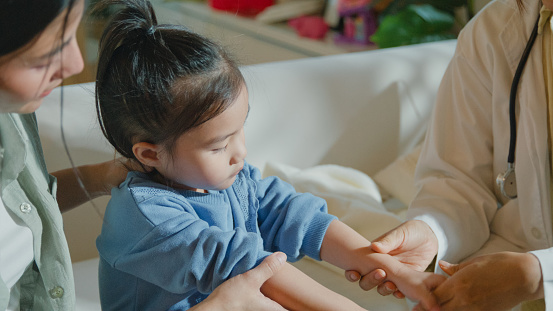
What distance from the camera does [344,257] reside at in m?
1.00

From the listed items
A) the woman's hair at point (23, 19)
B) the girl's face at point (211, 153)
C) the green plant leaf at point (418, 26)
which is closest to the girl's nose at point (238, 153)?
the girl's face at point (211, 153)

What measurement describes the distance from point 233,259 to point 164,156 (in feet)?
0.58

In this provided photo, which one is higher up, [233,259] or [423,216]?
[233,259]

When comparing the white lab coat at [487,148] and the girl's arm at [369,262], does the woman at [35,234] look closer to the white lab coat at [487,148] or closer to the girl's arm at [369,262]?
the girl's arm at [369,262]

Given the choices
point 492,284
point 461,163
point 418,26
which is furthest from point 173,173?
point 418,26

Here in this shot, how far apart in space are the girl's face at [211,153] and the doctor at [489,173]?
28 cm

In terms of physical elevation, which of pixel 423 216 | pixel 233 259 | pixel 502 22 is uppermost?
pixel 502 22

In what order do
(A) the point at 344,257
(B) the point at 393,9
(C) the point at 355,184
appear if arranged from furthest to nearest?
(B) the point at 393,9 → (C) the point at 355,184 → (A) the point at 344,257

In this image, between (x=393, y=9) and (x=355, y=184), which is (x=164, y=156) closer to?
(x=355, y=184)

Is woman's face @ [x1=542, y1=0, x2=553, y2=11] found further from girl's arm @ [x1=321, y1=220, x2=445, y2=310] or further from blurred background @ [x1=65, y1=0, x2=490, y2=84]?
blurred background @ [x1=65, y1=0, x2=490, y2=84]

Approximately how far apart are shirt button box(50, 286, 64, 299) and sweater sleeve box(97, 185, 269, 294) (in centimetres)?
9

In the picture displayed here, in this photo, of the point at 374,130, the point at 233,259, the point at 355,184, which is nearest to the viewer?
the point at 233,259

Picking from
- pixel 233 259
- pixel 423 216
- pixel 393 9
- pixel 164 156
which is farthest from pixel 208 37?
pixel 393 9

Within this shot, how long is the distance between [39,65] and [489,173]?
34.9 inches
